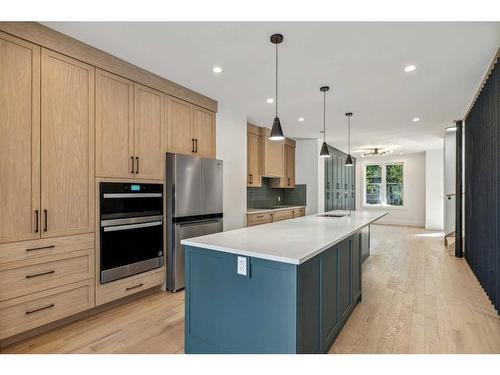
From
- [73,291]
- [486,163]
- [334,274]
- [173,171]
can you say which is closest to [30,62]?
[173,171]

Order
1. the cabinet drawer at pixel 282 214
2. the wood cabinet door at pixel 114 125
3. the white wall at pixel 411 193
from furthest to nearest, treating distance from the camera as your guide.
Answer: the white wall at pixel 411 193 → the cabinet drawer at pixel 282 214 → the wood cabinet door at pixel 114 125

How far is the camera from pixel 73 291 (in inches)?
95.3

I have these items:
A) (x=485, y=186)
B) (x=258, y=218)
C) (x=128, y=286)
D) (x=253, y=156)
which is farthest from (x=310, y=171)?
(x=128, y=286)

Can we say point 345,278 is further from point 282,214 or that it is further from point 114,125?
point 282,214

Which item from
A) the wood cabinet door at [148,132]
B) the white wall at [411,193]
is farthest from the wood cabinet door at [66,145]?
the white wall at [411,193]

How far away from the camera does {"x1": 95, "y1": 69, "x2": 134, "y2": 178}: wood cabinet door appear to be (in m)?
2.61

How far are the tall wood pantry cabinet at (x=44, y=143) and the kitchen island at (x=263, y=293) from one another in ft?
4.03

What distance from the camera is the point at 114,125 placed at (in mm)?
2727

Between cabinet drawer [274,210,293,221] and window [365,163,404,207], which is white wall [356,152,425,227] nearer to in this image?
window [365,163,404,207]

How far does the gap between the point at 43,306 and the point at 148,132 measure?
186 cm

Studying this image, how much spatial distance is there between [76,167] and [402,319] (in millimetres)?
3296

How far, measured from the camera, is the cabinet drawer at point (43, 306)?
2035 mm

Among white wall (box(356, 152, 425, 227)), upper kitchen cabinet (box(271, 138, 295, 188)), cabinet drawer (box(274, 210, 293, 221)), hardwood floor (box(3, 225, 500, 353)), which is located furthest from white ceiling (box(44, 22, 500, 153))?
white wall (box(356, 152, 425, 227))

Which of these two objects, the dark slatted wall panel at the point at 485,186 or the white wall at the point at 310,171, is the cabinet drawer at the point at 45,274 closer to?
the dark slatted wall panel at the point at 485,186
